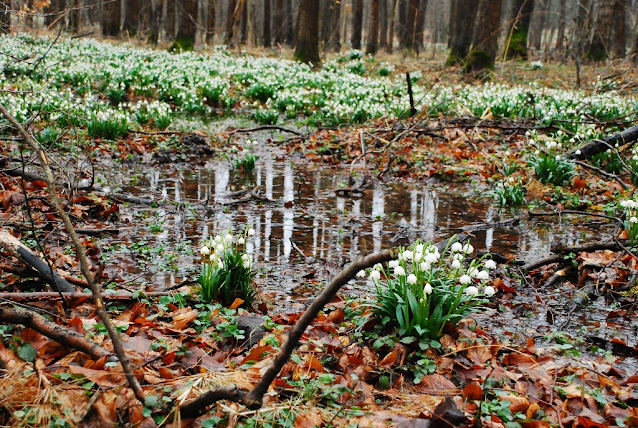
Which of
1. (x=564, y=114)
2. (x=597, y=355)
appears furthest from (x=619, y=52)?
(x=597, y=355)

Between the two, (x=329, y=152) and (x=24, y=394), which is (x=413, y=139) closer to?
(x=329, y=152)

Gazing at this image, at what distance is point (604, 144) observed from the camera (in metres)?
6.97

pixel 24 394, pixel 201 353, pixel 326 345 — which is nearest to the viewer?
pixel 24 394

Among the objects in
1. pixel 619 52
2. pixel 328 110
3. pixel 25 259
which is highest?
pixel 619 52

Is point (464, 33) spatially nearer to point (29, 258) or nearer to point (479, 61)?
point (479, 61)

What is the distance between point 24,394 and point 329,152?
7386mm

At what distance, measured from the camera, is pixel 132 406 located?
219 centimetres

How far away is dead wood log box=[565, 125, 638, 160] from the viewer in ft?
21.9

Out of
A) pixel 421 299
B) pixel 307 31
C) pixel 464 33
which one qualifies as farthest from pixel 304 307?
pixel 464 33

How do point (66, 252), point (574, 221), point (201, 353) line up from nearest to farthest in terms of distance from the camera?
point (201, 353) < point (66, 252) < point (574, 221)

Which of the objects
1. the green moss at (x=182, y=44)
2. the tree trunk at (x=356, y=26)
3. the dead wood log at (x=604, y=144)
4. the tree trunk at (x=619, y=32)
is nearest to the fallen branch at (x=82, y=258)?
the dead wood log at (x=604, y=144)

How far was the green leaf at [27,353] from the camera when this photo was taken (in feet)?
7.85

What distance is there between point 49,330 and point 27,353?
0.14m

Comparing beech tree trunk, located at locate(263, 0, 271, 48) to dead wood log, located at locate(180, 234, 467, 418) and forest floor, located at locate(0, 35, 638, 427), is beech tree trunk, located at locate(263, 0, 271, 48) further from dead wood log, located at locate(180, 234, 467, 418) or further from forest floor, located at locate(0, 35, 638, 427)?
dead wood log, located at locate(180, 234, 467, 418)
